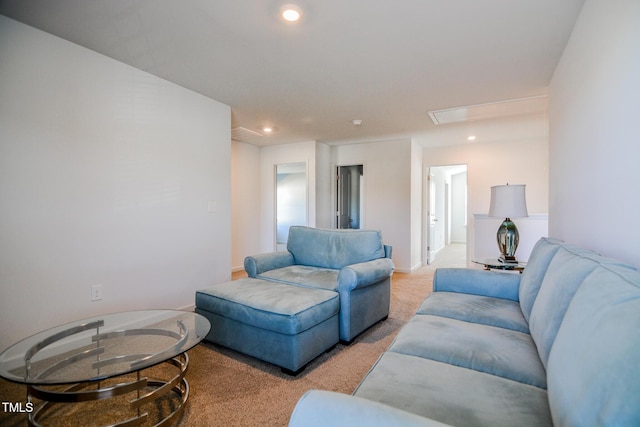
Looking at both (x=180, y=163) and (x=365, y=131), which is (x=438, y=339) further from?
(x=365, y=131)

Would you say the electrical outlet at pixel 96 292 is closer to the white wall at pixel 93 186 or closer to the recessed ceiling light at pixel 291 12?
the white wall at pixel 93 186

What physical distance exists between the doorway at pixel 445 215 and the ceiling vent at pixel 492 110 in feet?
6.28

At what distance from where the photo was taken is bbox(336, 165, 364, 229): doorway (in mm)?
5824

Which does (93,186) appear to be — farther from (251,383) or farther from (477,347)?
(477,347)

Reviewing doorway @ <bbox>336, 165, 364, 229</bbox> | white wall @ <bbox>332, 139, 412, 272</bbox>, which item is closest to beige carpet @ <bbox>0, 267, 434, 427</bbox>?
white wall @ <bbox>332, 139, 412, 272</bbox>

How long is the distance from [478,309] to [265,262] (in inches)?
73.6

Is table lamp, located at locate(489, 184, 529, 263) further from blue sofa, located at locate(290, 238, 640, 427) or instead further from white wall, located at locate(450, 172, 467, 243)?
white wall, located at locate(450, 172, 467, 243)

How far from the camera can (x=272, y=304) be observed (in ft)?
6.75

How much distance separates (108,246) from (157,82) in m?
1.56

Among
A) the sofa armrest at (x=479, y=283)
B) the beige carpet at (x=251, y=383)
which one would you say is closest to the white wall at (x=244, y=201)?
the beige carpet at (x=251, y=383)

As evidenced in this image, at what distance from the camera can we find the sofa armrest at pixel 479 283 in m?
2.09

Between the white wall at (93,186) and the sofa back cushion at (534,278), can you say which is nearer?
the sofa back cushion at (534,278)

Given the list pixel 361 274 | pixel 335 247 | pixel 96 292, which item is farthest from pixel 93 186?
pixel 361 274

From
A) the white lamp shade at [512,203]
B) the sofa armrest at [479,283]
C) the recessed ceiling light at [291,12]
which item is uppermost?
the recessed ceiling light at [291,12]
